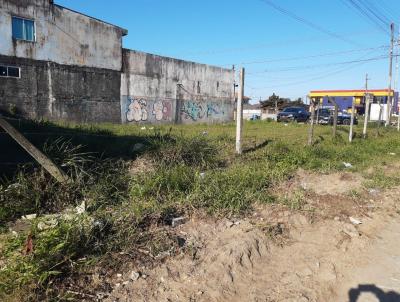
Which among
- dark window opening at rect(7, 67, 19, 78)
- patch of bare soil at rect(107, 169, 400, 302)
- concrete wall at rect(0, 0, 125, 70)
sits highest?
concrete wall at rect(0, 0, 125, 70)

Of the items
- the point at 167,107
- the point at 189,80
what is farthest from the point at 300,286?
the point at 189,80

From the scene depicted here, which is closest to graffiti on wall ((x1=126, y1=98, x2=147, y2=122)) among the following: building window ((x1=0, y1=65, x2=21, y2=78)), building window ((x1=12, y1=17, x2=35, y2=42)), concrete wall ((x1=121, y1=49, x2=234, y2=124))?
concrete wall ((x1=121, y1=49, x2=234, y2=124))

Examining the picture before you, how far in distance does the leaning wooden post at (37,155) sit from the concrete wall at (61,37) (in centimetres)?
1577

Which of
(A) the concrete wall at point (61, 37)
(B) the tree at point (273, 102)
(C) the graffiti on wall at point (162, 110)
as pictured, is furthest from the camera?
(B) the tree at point (273, 102)

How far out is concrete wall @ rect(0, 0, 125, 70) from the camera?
61.4ft

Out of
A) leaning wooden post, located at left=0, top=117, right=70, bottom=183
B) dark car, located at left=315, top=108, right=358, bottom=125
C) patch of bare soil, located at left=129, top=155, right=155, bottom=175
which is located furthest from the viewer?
dark car, located at left=315, top=108, right=358, bottom=125

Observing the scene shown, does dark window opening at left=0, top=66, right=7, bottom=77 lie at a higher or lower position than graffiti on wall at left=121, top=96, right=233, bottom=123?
higher

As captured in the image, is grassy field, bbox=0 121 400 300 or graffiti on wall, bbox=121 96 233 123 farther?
A: graffiti on wall, bbox=121 96 233 123

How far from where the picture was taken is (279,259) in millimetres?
4551

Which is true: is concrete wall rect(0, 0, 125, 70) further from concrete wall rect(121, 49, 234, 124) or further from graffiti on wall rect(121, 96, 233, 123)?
graffiti on wall rect(121, 96, 233, 123)

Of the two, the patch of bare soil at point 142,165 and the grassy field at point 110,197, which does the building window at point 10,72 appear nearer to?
the grassy field at point 110,197

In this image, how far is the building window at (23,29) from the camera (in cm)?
1897

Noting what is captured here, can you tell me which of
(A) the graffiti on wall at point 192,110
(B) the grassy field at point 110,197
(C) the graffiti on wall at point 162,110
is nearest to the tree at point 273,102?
(A) the graffiti on wall at point 192,110

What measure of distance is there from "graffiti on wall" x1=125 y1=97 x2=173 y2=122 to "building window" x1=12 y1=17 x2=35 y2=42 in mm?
6899
